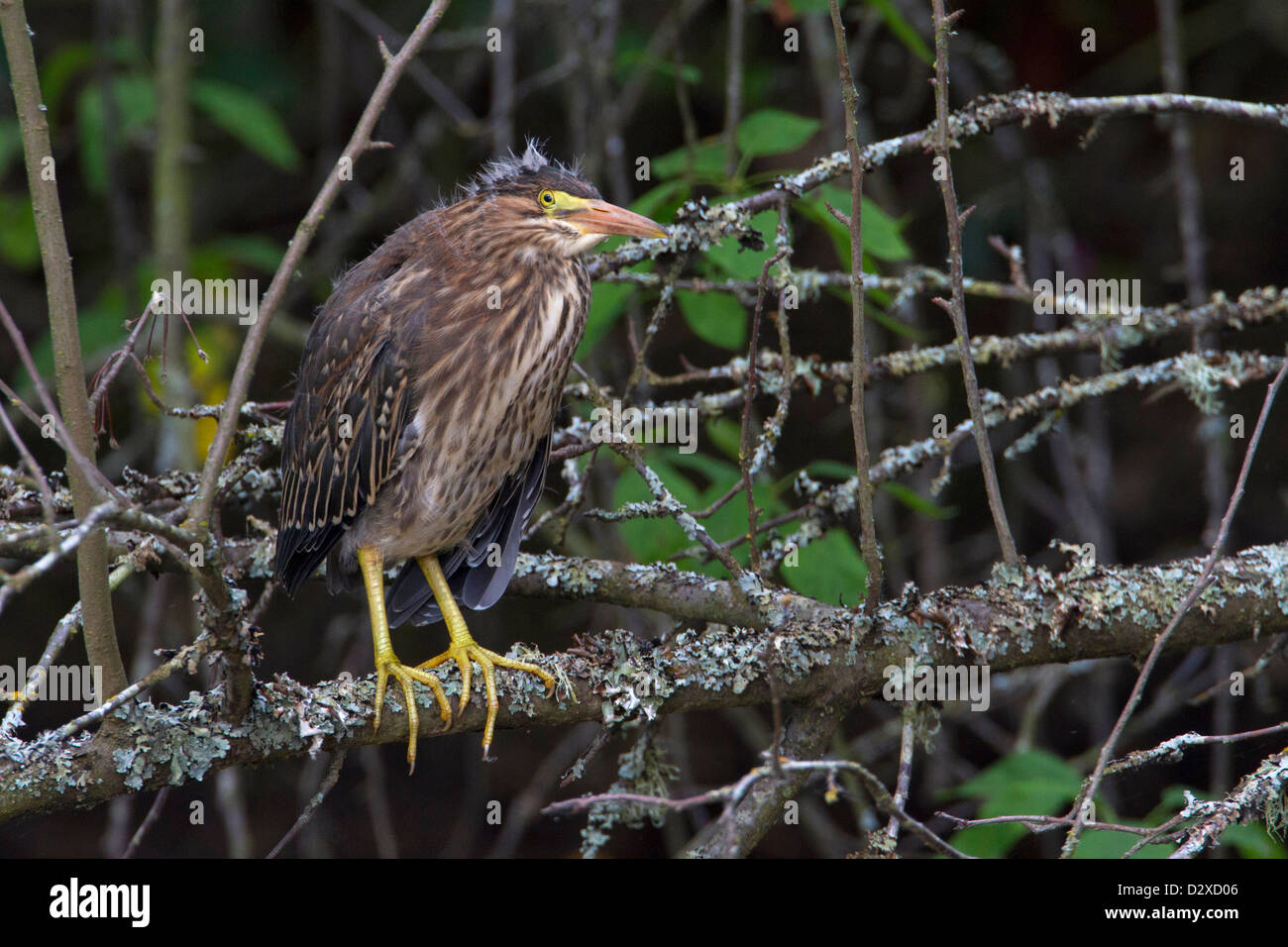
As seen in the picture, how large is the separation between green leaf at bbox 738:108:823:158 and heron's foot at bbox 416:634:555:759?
1.22 metres

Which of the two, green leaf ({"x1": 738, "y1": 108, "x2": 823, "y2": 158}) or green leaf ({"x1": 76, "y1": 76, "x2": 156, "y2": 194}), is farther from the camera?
green leaf ({"x1": 76, "y1": 76, "x2": 156, "y2": 194})

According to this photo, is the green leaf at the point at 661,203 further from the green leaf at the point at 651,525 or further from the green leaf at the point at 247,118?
the green leaf at the point at 247,118

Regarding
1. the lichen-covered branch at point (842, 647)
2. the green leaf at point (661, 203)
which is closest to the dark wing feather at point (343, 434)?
the lichen-covered branch at point (842, 647)

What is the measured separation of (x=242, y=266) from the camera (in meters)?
4.87

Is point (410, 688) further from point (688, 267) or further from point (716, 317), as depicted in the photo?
point (688, 267)

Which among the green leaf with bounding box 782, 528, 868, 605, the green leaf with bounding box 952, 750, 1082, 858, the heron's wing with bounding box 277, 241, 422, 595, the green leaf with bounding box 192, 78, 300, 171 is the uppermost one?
the green leaf with bounding box 192, 78, 300, 171

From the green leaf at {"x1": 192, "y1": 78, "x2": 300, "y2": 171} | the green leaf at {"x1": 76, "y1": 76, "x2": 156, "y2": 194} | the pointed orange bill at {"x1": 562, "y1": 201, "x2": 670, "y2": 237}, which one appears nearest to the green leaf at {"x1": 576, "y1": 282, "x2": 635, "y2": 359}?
the pointed orange bill at {"x1": 562, "y1": 201, "x2": 670, "y2": 237}

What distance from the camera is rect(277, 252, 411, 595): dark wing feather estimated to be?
2602 millimetres

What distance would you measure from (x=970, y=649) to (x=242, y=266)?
3.61 meters

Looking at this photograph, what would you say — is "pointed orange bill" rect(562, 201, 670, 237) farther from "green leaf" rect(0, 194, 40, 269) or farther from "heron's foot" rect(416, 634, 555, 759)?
"green leaf" rect(0, 194, 40, 269)

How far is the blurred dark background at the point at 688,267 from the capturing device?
3975 millimetres

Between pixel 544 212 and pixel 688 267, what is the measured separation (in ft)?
3.79
